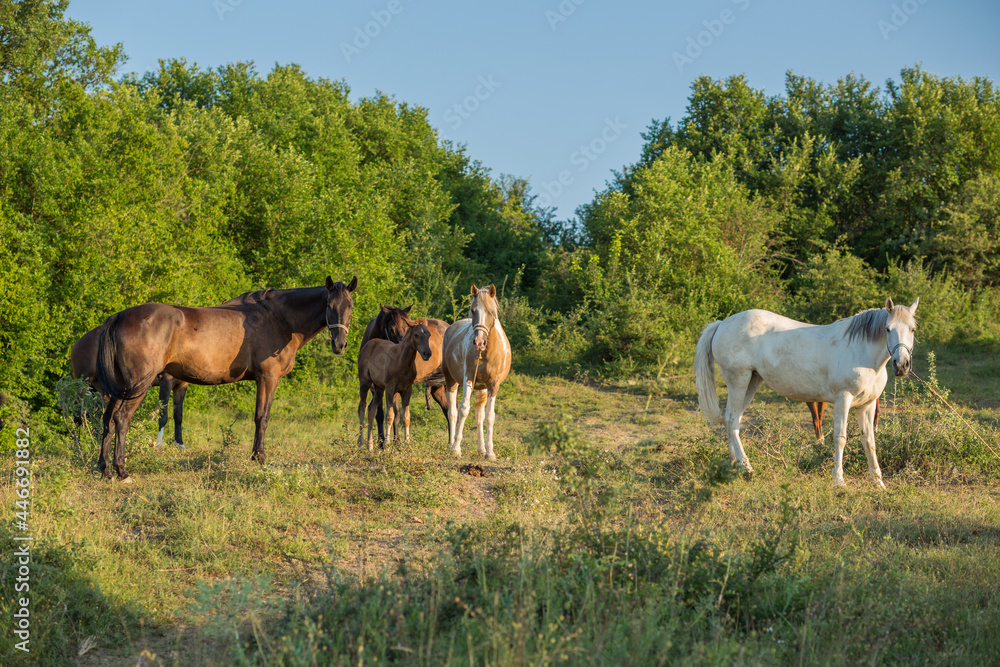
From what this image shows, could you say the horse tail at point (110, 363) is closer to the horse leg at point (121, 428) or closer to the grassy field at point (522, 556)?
the horse leg at point (121, 428)

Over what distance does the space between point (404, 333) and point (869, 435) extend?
6216mm

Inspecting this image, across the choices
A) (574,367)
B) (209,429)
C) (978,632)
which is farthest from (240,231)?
(978,632)

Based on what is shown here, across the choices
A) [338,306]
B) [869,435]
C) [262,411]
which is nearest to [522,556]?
[338,306]

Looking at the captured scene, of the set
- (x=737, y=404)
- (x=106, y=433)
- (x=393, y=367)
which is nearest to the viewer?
(x=106, y=433)

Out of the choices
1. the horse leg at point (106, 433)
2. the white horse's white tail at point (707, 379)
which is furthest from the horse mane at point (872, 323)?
the horse leg at point (106, 433)

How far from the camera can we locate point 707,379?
A: 9.90 meters

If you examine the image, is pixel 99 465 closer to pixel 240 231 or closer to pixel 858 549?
pixel 858 549

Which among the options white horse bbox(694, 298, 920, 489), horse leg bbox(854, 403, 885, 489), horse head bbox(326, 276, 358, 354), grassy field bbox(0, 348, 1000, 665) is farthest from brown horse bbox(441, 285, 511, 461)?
horse leg bbox(854, 403, 885, 489)

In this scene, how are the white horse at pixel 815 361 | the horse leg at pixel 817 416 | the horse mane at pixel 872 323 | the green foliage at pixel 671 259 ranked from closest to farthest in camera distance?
the horse mane at pixel 872 323, the white horse at pixel 815 361, the horse leg at pixel 817 416, the green foliage at pixel 671 259

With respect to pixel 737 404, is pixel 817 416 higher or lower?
lower

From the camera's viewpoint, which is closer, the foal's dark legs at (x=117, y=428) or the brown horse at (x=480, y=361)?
the foal's dark legs at (x=117, y=428)

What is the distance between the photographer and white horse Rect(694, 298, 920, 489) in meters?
8.43

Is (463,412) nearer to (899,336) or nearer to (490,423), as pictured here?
(490,423)

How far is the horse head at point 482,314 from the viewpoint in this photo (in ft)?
29.9
